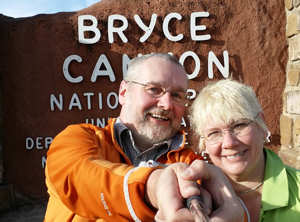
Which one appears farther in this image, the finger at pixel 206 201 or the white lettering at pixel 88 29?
the white lettering at pixel 88 29

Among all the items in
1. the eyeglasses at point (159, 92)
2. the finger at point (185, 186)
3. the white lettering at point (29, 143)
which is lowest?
the white lettering at point (29, 143)

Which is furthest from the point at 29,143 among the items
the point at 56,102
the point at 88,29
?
the point at 88,29

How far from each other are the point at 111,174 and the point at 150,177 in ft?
0.44

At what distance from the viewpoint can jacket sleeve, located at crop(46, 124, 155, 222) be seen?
74cm

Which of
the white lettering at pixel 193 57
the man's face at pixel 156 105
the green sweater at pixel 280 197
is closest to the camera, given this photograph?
the green sweater at pixel 280 197

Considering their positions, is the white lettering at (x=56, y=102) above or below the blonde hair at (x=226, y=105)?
below

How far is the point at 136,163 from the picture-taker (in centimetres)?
133

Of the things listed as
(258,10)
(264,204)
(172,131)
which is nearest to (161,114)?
(172,131)

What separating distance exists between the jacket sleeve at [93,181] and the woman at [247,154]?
545 mm

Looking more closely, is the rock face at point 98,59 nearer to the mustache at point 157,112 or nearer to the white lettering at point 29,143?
the white lettering at point 29,143

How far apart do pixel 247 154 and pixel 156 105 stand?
1.61ft

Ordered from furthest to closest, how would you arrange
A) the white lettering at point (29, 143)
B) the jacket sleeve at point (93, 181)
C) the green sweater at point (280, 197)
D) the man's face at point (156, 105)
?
1. the white lettering at point (29, 143)
2. the man's face at point (156, 105)
3. the green sweater at point (280, 197)
4. the jacket sleeve at point (93, 181)

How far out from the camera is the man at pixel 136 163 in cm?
69

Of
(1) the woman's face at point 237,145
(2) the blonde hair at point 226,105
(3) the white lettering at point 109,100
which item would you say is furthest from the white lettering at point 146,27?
(1) the woman's face at point 237,145
